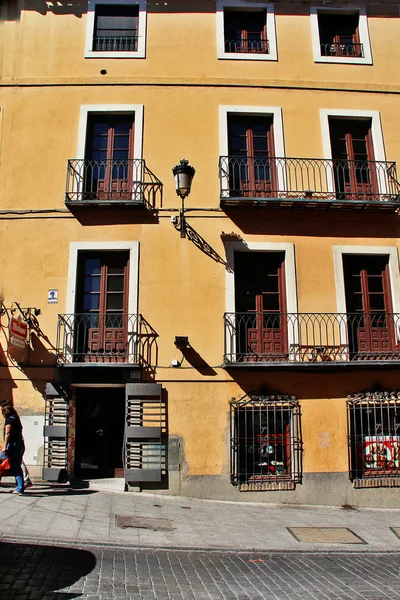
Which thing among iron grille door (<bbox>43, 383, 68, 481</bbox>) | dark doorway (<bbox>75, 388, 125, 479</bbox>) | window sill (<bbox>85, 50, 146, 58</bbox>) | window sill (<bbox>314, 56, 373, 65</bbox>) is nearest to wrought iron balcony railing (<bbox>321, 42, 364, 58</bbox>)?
window sill (<bbox>314, 56, 373, 65</bbox>)

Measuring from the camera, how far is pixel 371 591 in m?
5.52

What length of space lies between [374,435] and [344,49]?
982 centimetres

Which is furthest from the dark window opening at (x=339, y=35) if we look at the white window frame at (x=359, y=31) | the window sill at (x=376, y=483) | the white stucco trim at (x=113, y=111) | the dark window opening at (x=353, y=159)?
the window sill at (x=376, y=483)

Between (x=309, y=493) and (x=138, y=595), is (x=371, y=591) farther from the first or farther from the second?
(x=309, y=493)

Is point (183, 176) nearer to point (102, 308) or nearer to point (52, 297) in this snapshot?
point (102, 308)

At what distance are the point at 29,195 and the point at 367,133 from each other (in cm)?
848

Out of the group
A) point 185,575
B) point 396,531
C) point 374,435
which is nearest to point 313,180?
point 374,435

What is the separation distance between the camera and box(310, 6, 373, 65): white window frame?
12.5 meters

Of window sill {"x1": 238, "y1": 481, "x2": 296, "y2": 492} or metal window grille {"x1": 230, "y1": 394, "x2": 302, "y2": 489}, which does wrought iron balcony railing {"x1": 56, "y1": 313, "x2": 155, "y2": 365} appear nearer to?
metal window grille {"x1": 230, "y1": 394, "x2": 302, "y2": 489}

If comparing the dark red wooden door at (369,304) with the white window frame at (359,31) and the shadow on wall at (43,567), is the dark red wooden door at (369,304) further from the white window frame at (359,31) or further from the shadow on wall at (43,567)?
the shadow on wall at (43,567)

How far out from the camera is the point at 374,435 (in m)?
10.6

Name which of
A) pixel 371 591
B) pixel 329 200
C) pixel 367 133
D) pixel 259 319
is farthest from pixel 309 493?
pixel 367 133

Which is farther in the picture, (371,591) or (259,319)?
(259,319)

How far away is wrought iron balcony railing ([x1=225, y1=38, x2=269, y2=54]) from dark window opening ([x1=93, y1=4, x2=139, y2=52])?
2420mm
